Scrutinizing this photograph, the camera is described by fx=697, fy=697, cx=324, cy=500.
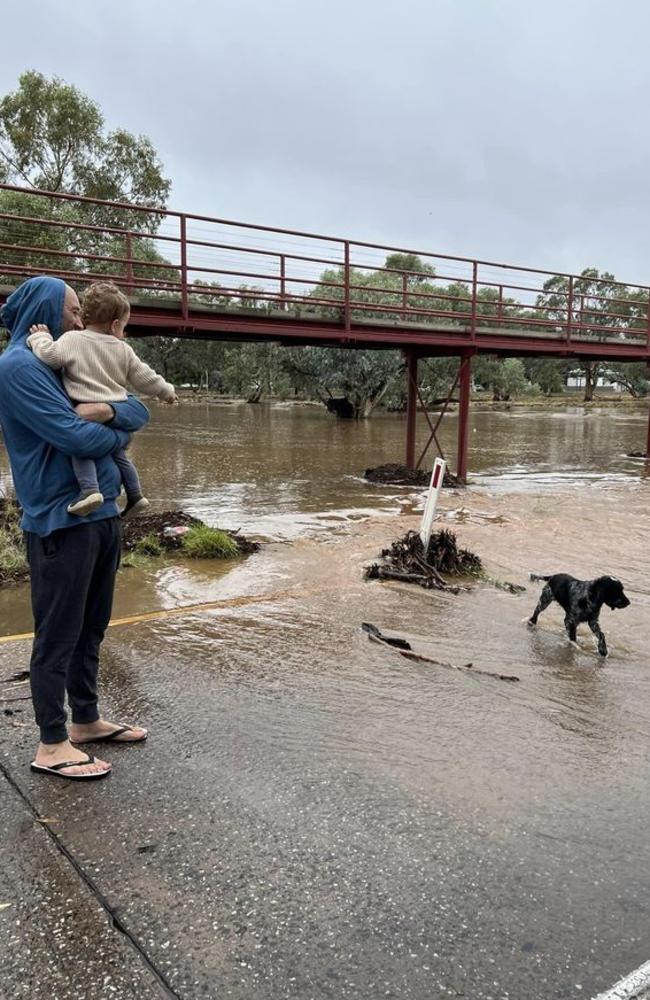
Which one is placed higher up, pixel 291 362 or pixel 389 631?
pixel 291 362

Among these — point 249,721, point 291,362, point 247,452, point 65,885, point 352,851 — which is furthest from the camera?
point 291,362

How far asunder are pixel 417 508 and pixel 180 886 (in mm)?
10476

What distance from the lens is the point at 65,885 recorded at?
2.23 m

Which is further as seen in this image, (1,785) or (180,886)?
(1,785)

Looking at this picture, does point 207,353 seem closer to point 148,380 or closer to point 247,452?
point 247,452

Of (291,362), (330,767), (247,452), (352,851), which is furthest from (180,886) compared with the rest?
(291,362)

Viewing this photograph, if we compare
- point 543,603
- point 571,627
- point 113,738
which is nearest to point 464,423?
point 543,603

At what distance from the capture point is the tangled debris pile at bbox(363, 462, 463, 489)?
1561 cm

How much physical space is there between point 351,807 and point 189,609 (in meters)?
3.08

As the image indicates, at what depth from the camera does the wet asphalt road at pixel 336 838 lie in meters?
1.96

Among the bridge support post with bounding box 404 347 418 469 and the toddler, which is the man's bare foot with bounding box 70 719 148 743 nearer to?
the toddler

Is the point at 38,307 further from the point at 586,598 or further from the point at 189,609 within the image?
the point at 586,598

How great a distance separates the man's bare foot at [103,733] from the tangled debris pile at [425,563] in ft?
12.7

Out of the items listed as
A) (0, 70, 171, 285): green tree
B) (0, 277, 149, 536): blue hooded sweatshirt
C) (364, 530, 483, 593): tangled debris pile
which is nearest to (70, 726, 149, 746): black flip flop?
(0, 277, 149, 536): blue hooded sweatshirt
